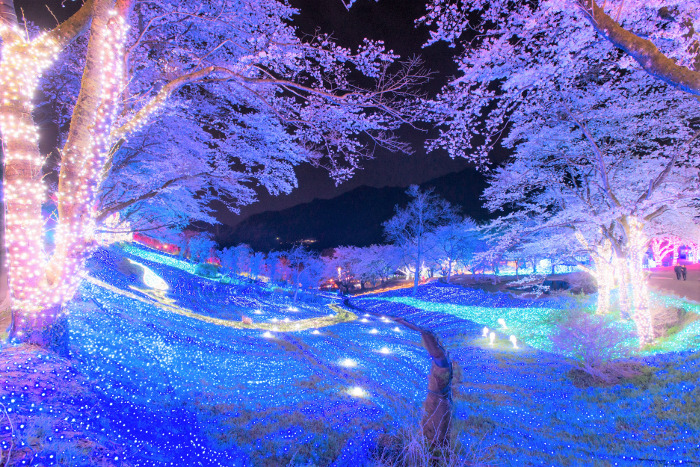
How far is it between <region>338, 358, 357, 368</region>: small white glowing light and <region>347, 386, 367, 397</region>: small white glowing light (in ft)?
4.43

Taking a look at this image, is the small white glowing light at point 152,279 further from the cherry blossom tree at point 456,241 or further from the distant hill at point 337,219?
the distant hill at point 337,219

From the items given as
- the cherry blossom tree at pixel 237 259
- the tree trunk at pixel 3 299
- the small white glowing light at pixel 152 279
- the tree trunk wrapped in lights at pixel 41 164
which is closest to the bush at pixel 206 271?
the small white glowing light at pixel 152 279

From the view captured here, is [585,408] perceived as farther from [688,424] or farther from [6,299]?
[6,299]

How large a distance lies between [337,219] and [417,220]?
95.3m

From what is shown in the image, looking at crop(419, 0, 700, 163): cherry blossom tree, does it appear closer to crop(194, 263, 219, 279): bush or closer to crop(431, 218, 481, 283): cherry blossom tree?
crop(194, 263, 219, 279): bush

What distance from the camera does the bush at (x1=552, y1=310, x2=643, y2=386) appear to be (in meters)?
7.29

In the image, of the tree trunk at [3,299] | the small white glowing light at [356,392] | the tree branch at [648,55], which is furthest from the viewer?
the small white glowing light at [356,392]

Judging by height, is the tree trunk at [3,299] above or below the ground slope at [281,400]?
above

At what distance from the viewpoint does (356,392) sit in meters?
6.73

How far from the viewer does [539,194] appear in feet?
46.6

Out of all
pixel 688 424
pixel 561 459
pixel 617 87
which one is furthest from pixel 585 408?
pixel 617 87

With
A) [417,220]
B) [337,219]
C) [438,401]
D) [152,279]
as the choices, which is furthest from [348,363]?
[337,219]

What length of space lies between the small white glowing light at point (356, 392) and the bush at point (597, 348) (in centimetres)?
514

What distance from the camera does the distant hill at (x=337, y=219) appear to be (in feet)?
218
